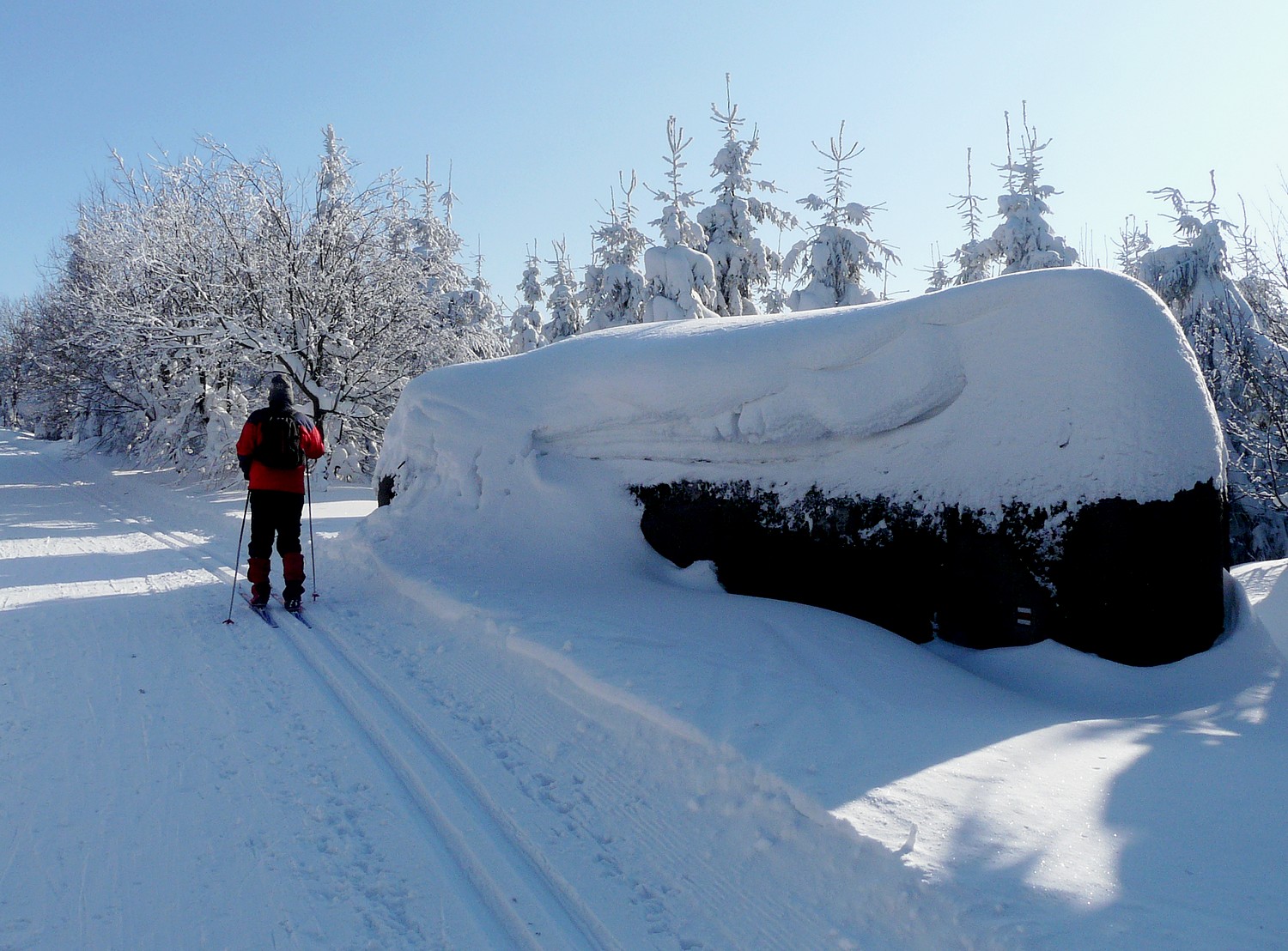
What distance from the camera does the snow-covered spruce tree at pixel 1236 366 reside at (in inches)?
344

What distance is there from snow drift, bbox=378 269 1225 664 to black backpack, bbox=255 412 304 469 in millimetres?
2035

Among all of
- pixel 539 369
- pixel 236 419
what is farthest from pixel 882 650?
pixel 236 419

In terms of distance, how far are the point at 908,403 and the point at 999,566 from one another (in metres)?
1.23

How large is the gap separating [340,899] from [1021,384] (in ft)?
14.8

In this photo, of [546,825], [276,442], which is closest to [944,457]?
[546,825]

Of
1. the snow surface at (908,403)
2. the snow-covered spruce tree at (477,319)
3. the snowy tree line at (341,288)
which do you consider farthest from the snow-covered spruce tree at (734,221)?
the snow surface at (908,403)

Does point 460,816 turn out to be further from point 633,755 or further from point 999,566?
point 999,566

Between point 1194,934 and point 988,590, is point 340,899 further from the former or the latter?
point 988,590

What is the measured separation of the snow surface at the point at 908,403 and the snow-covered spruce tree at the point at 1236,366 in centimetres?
509

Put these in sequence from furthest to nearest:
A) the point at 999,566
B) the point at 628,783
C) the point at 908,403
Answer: the point at 908,403 → the point at 999,566 → the point at 628,783

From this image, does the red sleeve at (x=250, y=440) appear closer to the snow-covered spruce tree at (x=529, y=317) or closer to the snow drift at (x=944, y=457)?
the snow drift at (x=944, y=457)

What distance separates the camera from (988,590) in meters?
4.62

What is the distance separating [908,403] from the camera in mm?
5055

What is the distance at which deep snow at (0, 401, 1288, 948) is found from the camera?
2357 millimetres
